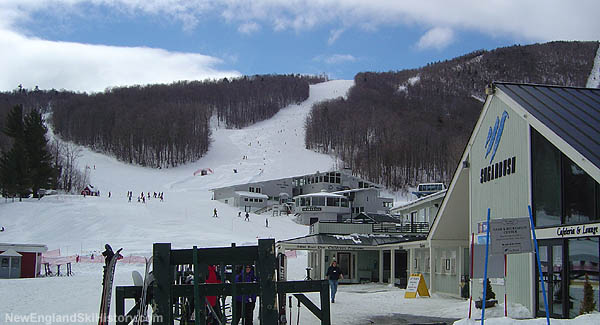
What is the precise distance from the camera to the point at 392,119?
129625 mm

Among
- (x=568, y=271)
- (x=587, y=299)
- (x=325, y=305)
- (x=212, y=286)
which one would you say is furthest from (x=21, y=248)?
(x=325, y=305)

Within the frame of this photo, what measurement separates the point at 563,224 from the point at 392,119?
391 feet

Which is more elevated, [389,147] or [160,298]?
→ [389,147]

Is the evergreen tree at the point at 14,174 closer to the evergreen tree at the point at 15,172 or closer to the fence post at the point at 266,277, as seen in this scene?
the evergreen tree at the point at 15,172

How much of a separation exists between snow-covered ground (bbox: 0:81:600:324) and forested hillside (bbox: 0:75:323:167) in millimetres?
5826

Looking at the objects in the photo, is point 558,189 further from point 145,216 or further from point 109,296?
point 145,216

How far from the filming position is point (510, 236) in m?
8.35

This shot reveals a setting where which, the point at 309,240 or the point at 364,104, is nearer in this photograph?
the point at 309,240

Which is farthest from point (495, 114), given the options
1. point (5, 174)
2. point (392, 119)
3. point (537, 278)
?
point (392, 119)

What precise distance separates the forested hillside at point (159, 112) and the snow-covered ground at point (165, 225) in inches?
229

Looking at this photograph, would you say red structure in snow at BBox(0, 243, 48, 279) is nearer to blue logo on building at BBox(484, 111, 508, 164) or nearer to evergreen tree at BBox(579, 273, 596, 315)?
blue logo on building at BBox(484, 111, 508, 164)

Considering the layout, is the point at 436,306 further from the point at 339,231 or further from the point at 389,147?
the point at 389,147

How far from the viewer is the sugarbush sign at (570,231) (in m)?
10.5

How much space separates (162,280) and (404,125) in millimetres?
124504
